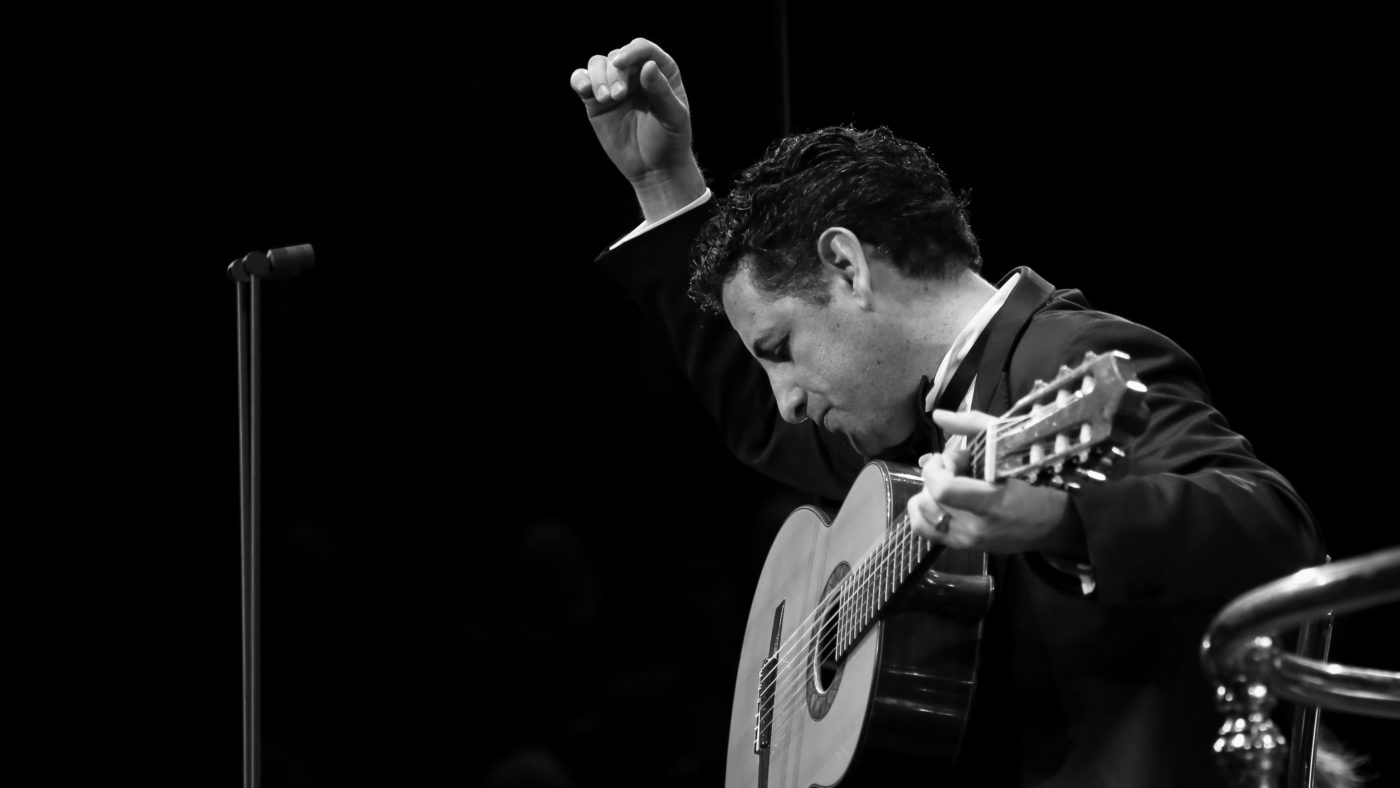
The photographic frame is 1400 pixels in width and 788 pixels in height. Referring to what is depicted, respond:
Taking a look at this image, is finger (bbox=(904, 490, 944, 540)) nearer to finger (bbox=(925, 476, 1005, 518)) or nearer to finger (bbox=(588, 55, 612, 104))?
finger (bbox=(925, 476, 1005, 518))

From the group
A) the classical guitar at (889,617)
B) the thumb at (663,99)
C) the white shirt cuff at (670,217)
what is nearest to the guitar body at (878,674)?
the classical guitar at (889,617)

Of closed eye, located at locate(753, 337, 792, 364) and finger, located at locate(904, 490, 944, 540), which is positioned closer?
finger, located at locate(904, 490, 944, 540)

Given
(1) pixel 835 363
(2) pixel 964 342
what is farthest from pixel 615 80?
(2) pixel 964 342

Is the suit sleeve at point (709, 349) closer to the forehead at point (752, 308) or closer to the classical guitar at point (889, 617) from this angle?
the classical guitar at point (889, 617)

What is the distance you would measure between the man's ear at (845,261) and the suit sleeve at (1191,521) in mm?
552

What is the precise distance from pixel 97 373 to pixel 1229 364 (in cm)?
281

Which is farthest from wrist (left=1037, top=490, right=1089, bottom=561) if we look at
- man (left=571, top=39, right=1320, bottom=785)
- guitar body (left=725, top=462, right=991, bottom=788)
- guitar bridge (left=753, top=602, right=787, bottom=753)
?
guitar bridge (left=753, top=602, right=787, bottom=753)

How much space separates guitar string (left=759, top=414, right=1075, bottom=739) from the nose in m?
0.28

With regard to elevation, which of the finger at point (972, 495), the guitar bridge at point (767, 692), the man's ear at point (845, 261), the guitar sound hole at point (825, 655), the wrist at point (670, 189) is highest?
the wrist at point (670, 189)

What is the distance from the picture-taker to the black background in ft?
11.3

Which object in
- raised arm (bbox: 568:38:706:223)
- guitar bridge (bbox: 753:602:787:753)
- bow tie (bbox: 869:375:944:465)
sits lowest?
guitar bridge (bbox: 753:602:787:753)

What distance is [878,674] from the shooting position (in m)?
1.82

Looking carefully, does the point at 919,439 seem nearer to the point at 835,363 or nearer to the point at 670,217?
the point at 835,363

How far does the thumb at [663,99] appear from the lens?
2.49 meters
